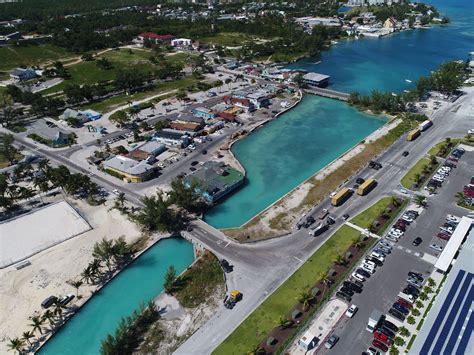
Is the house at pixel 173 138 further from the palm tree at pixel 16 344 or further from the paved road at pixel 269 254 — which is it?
the palm tree at pixel 16 344

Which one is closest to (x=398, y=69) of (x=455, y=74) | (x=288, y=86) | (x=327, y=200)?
(x=455, y=74)

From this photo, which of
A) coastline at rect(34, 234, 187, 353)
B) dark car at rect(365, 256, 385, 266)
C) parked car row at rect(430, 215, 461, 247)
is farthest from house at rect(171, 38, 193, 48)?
dark car at rect(365, 256, 385, 266)

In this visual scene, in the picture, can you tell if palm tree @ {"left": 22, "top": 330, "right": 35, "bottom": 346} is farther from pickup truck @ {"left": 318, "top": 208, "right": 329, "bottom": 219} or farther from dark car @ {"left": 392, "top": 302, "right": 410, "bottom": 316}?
pickup truck @ {"left": 318, "top": 208, "right": 329, "bottom": 219}

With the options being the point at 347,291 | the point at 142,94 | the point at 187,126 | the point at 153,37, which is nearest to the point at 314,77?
the point at 187,126

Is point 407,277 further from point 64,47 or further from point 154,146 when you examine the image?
point 64,47

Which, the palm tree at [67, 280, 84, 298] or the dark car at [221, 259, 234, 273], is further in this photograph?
the dark car at [221, 259, 234, 273]
